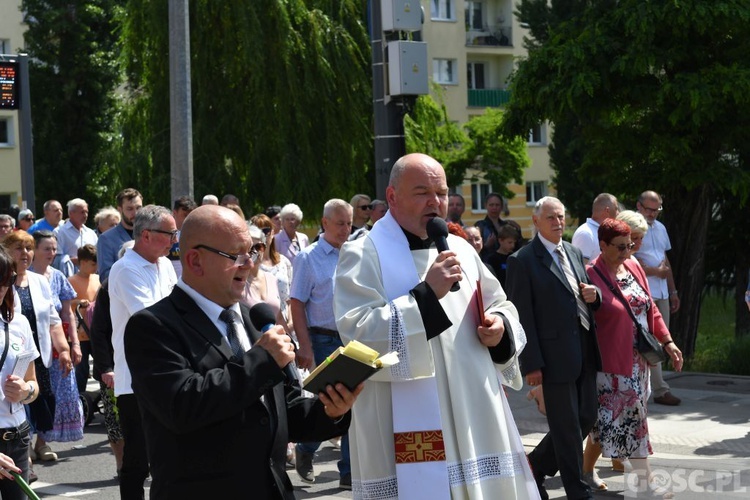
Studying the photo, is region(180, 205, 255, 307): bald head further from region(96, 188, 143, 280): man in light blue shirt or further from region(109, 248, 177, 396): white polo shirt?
region(96, 188, 143, 280): man in light blue shirt

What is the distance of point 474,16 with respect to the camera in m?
53.8

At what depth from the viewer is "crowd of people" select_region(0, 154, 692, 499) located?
354cm

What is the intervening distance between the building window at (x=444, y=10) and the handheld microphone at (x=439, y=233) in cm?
4735

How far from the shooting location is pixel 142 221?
23.7ft

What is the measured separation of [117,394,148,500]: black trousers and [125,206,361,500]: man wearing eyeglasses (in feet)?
11.4

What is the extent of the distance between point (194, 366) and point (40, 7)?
43.5 metres

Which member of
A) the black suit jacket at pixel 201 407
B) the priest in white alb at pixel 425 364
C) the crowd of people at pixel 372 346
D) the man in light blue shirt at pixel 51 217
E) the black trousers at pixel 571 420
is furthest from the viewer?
the man in light blue shirt at pixel 51 217

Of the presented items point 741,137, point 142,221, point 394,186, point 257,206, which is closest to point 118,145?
point 257,206

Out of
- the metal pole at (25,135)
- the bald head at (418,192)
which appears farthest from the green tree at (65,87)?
the bald head at (418,192)

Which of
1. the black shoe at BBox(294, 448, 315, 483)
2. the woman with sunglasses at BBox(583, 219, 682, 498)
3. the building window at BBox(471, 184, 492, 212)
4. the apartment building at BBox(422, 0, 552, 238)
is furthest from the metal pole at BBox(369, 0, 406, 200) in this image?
the building window at BBox(471, 184, 492, 212)

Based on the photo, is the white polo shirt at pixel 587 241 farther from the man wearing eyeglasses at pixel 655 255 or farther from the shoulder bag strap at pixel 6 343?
the shoulder bag strap at pixel 6 343

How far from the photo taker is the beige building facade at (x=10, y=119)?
46.0 m

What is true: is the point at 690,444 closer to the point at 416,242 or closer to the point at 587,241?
the point at 587,241

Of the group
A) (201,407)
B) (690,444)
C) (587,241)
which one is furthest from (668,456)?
(201,407)
